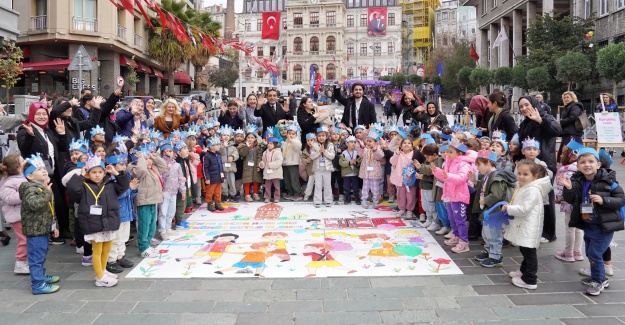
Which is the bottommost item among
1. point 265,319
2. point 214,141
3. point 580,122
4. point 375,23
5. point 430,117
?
point 265,319

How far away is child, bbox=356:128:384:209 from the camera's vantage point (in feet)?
30.8

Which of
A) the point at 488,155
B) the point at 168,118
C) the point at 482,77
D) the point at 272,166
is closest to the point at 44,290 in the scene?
the point at 168,118

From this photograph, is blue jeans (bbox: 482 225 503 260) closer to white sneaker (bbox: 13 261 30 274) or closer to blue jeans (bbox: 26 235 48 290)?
blue jeans (bbox: 26 235 48 290)

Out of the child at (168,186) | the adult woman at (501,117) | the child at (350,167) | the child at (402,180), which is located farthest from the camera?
the child at (350,167)

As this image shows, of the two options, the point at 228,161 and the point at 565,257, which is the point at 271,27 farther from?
the point at 565,257

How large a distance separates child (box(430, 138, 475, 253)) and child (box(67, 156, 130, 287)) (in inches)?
152

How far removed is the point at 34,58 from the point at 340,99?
2196 centimetres

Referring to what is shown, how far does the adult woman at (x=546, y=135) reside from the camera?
6.77m

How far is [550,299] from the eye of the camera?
4.91 meters

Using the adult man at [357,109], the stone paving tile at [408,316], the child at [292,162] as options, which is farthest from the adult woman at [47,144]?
the adult man at [357,109]

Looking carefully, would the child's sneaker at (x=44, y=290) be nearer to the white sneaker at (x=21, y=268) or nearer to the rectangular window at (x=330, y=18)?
the white sneaker at (x=21, y=268)

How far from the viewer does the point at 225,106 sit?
37.8ft

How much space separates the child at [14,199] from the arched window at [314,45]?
282 feet

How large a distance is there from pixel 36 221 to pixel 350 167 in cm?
561
